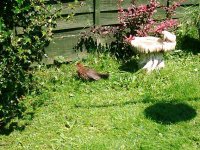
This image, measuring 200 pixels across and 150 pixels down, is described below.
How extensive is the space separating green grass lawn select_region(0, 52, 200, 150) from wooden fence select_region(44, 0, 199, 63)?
1.09 feet

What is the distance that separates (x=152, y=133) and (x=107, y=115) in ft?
2.30

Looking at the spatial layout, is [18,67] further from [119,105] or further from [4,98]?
[119,105]

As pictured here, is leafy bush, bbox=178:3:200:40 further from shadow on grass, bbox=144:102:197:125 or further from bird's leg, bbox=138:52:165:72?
shadow on grass, bbox=144:102:197:125

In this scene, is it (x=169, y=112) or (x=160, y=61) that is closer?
(x=169, y=112)

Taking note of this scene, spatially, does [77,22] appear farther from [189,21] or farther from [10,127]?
[10,127]

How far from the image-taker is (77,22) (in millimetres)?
6680

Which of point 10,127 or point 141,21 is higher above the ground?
point 141,21

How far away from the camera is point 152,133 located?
487cm

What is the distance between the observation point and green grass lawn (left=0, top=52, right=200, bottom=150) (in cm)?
474

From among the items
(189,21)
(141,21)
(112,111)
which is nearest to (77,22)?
(141,21)

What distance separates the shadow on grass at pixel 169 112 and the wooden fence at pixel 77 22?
2.06 meters

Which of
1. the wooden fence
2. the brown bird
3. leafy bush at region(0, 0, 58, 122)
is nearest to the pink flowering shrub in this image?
the wooden fence

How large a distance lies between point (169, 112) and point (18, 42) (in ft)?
7.63

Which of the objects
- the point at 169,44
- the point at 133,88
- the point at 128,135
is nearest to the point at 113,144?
the point at 128,135
